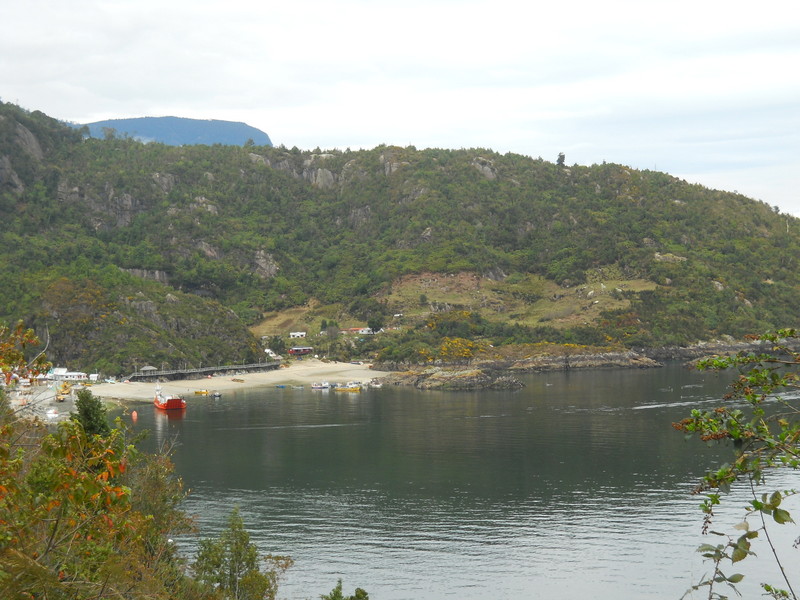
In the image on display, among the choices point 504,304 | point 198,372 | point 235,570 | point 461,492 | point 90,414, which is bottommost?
point 461,492

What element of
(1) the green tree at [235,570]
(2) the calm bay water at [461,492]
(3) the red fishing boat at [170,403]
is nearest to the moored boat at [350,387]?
(2) the calm bay water at [461,492]

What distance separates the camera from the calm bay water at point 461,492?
136 ft

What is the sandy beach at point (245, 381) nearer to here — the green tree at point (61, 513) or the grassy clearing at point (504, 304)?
the grassy clearing at point (504, 304)

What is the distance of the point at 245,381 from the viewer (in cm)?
13812

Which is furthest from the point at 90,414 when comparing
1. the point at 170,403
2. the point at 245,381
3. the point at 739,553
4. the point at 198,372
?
the point at 198,372

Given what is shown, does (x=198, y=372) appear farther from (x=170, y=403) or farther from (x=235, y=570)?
(x=235, y=570)

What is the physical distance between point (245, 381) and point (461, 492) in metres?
85.2

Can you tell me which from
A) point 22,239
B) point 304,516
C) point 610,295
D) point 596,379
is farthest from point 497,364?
point 22,239

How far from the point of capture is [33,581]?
9.45 m

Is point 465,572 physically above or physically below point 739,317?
below

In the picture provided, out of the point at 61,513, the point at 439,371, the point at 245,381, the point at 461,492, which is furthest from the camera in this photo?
the point at 439,371

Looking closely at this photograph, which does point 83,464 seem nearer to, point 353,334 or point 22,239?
point 353,334

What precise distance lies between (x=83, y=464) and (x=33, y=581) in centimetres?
145

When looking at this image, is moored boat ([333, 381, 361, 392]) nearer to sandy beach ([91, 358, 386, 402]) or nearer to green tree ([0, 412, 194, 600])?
sandy beach ([91, 358, 386, 402])
